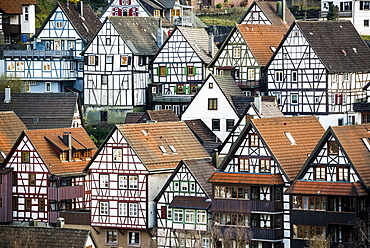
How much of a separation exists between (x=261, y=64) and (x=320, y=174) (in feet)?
116

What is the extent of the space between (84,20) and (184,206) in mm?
47938

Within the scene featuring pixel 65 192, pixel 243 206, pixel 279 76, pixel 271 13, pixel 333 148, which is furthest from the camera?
pixel 271 13

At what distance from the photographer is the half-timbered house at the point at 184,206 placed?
86.4 meters

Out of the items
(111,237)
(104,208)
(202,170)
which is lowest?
(111,237)

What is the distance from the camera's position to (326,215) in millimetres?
81125

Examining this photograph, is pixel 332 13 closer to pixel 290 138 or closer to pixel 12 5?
pixel 12 5

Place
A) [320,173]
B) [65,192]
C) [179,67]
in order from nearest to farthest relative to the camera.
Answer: [320,173] < [65,192] < [179,67]

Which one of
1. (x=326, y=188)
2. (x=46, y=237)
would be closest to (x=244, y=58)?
(x=326, y=188)

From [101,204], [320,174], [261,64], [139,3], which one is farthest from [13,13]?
[320,174]

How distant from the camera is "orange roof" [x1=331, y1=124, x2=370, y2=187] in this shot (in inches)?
3177

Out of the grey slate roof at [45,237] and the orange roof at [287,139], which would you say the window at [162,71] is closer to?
the orange roof at [287,139]

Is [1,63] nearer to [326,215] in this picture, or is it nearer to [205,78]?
[205,78]

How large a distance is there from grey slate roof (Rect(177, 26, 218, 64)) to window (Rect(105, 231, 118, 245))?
30017 millimetres

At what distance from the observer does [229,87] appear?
363 feet
